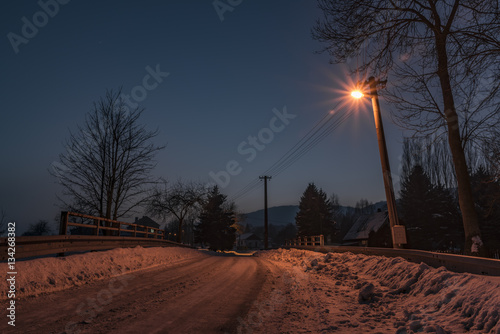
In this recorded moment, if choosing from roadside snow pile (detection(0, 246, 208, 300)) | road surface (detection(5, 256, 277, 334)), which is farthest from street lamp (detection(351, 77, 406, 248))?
roadside snow pile (detection(0, 246, 208, 300))

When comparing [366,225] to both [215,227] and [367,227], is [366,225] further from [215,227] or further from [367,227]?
[215,227]

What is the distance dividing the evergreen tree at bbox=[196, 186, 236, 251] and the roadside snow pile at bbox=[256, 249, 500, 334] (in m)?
51.8

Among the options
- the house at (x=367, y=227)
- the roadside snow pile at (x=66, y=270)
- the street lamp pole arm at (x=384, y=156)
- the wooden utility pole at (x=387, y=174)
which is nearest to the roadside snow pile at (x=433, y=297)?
the wooden utility pole at (x=387, y=174)

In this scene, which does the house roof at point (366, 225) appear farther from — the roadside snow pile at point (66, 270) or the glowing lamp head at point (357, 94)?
the roadside snow pile at point (66, 270)

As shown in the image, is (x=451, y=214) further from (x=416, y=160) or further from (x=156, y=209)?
(x=156, y=209)

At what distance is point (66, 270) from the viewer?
7062mm

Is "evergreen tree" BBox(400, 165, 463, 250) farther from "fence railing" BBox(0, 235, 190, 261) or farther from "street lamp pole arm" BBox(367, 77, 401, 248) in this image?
"fence railing" BBox(0, 235, 190, 261)

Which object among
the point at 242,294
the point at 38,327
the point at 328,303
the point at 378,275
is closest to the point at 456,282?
the point at 328,303

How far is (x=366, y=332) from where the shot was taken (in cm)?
382

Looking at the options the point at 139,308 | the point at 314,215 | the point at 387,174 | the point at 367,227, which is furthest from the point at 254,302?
the point at 314,215

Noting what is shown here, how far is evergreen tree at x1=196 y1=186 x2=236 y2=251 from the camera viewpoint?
2274 inches

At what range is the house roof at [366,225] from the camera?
41.7 m

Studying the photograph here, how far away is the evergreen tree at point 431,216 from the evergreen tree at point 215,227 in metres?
33.3

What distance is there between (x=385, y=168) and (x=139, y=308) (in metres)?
9.30
